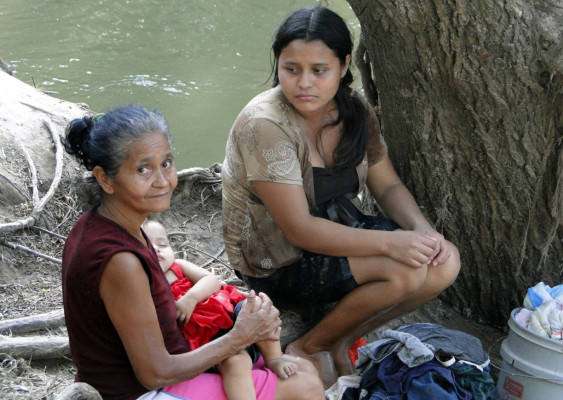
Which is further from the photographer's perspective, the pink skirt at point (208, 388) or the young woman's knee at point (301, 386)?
the young woman's knee at point (301, 386)

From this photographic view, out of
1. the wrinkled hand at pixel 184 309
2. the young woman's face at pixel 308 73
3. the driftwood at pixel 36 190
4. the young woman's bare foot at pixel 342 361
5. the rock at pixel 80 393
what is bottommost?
the young woman's bare foot at pixel 342 361

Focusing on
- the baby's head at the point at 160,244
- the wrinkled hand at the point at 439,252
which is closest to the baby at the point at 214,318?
the baby's head at the point at 160,244

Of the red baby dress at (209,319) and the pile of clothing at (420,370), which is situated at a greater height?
the red baby dress at (209,319)

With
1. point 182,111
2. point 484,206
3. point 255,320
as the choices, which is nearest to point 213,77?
point 182,111

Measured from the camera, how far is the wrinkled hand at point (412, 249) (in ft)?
8.91

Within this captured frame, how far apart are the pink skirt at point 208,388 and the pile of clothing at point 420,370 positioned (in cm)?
35

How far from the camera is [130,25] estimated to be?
1013 cm

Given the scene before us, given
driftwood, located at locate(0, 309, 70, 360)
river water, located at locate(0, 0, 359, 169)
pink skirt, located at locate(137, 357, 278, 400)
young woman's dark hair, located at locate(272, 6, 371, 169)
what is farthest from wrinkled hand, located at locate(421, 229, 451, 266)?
river water, located at locate(0, 0, 359, 169)

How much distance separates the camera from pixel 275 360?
8.21ft

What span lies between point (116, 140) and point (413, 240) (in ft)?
3.86

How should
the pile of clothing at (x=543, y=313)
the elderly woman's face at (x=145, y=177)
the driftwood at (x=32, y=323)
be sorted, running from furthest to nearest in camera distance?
the driftwood at (x=32, y=323)
the pile of clothing at (x=543, y=313)
the elderly woman's face at (x=145, y=177)

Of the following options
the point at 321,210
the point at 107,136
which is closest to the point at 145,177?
the point at 107,136

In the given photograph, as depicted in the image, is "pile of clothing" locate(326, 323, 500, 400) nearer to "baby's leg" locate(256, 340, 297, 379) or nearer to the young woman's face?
"baby's leg" locate(256, 340, 297, 379)

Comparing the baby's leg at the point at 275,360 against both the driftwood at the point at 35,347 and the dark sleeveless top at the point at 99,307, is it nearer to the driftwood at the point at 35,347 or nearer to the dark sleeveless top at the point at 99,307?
the dark sleeveless top at the point at 99,307
